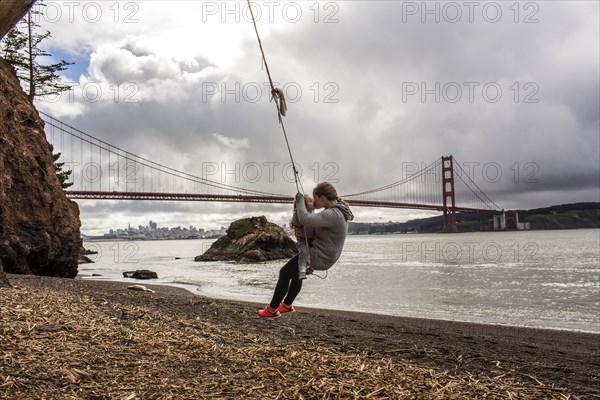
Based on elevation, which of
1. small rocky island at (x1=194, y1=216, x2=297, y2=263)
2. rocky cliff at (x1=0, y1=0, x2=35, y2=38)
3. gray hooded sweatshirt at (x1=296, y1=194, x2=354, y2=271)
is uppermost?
rocky cliff at (x1=0, y1=0, x2=35, y2=38)

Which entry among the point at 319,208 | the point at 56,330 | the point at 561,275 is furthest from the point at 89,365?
the point at 561,275

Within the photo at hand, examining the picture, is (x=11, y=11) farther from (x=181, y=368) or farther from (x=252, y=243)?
(x=252, y=243)

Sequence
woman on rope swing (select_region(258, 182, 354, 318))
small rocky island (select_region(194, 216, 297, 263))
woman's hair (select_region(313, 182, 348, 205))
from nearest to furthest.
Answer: woman on rope swing (select_region(258, 182, 354, 318)) < woman's hair (select_region(313, 182, 348, 205)) < small rocky island (select_region(194, 216, 297, 263))

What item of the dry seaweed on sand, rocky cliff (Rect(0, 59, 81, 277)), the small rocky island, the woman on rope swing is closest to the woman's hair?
the woman on rope swing

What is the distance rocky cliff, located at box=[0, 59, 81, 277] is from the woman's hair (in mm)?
12516

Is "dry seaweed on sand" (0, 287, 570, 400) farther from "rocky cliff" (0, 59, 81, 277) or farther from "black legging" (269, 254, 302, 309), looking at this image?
"rocky cliff" (0, 59, 81, 277)

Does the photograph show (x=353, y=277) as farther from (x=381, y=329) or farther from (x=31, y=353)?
(x=31, y=353)

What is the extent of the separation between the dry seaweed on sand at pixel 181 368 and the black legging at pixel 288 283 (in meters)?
0.56

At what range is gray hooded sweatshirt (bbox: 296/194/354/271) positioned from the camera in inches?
176

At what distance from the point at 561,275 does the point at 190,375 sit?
3118cm

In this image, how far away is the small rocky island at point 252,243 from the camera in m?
44.4

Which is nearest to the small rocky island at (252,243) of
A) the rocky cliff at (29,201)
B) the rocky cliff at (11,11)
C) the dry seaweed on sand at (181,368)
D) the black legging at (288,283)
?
the rocky cliff at (29,201)

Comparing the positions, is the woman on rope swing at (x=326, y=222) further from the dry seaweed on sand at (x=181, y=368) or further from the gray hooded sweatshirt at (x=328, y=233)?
the dry seaweed on sand at (x=181, y=368)

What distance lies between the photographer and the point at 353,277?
29.6 meters
